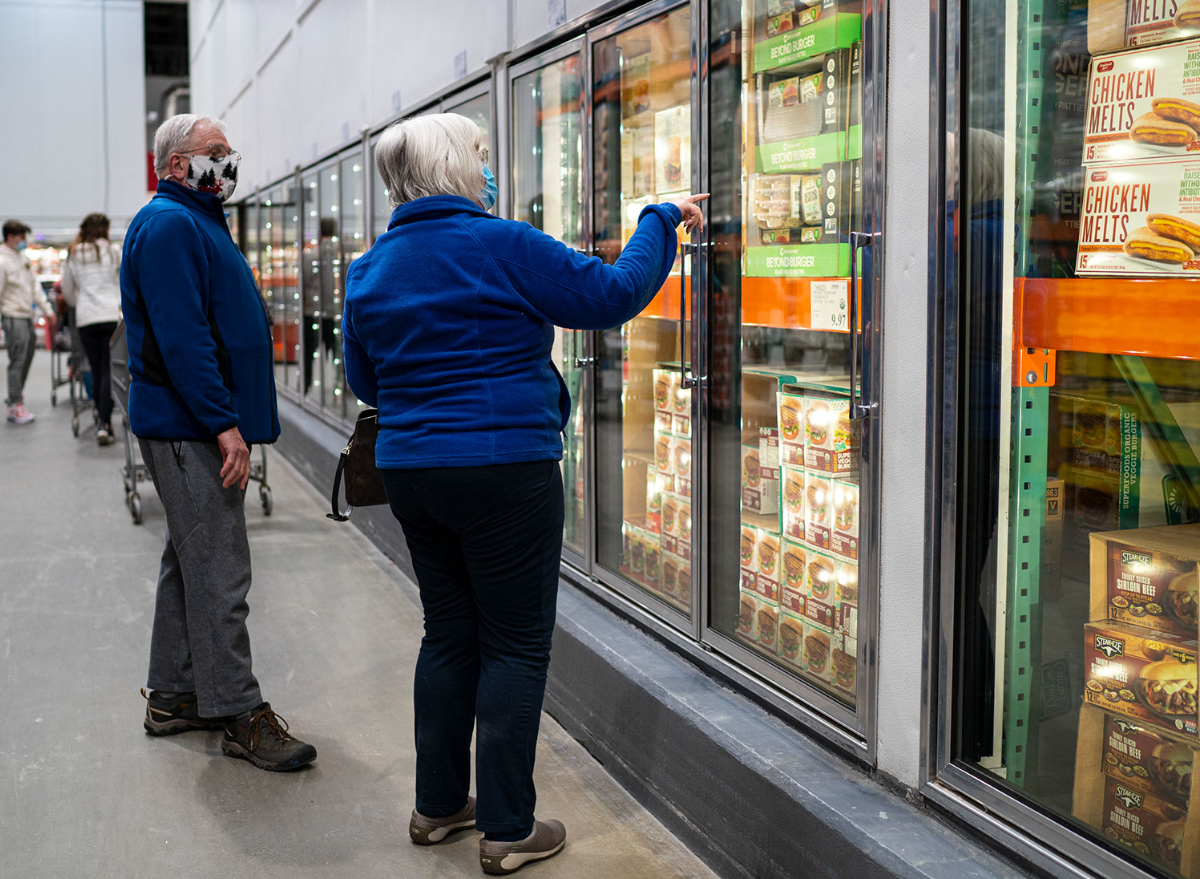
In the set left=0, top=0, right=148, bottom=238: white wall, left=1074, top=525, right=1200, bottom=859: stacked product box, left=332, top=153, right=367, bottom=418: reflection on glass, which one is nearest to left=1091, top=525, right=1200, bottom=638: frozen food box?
left=1074, top=525, right=1200, bottom=859: stacked product box

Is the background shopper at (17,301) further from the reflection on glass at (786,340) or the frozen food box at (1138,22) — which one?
the frozen food box at (1138,22)

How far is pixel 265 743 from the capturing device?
10.7ft

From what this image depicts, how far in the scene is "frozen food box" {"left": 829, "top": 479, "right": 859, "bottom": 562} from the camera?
2.79m

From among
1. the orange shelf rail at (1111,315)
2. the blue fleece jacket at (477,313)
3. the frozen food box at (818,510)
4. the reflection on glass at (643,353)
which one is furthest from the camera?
the reflection on glass at (643,353)

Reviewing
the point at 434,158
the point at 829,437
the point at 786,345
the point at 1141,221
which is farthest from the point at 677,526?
the point at 1141,221

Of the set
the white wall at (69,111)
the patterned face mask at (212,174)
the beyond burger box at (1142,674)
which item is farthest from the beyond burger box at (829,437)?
the white wall at (69,111)

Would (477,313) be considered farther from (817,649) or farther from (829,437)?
(817,649)

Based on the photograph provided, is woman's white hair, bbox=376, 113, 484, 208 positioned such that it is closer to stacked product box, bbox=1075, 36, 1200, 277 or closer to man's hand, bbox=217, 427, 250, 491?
man's hand, bbox=217, 427, 250, 491

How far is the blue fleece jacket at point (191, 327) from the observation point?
3078 mm

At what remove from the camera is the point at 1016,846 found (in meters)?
2.03

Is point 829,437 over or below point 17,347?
below

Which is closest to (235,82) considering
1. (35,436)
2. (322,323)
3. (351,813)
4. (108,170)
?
(35,436)

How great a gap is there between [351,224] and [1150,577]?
6.66 m

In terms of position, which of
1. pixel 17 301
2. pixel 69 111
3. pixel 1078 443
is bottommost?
pixel 1078 443
